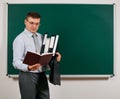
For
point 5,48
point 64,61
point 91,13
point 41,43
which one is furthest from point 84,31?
point 5,48

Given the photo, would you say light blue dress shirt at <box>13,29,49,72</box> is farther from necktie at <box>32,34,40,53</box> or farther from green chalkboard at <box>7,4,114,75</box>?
green chalkboard at <box>7,4,114,75</box>

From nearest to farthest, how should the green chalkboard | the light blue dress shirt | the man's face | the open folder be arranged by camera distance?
the open folder → the light blue dress shirt → the man's face → the green chalkboard

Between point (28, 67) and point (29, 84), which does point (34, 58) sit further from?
point (29, 84)

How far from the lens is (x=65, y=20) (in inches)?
118

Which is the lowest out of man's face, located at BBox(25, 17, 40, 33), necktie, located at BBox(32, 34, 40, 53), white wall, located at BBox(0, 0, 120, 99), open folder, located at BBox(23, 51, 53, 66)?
white wall, located at BBox(0, 0, 120, 99)

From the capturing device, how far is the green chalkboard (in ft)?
9.79

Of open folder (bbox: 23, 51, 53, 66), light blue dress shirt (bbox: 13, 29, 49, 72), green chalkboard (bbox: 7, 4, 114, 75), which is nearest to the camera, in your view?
open folder (bbox: 23, 51, 53, 66)

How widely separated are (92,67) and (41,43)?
1003 mm

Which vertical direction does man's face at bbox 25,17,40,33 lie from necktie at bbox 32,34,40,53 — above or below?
above

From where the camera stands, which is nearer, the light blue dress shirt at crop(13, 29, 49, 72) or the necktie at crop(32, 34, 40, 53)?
the light blue dress shirt at crop(13, 29, 49, 72)

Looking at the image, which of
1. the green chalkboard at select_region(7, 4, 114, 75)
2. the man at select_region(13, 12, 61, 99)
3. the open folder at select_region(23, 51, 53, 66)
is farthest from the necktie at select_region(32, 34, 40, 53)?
the green chalkboard at select_region(7, 4, 114, 75)

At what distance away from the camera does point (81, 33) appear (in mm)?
3004

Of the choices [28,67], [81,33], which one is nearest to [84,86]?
[81,33]

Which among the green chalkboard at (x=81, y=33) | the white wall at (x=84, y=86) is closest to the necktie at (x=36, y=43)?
the green chalkboard at (x=81, y=33)
